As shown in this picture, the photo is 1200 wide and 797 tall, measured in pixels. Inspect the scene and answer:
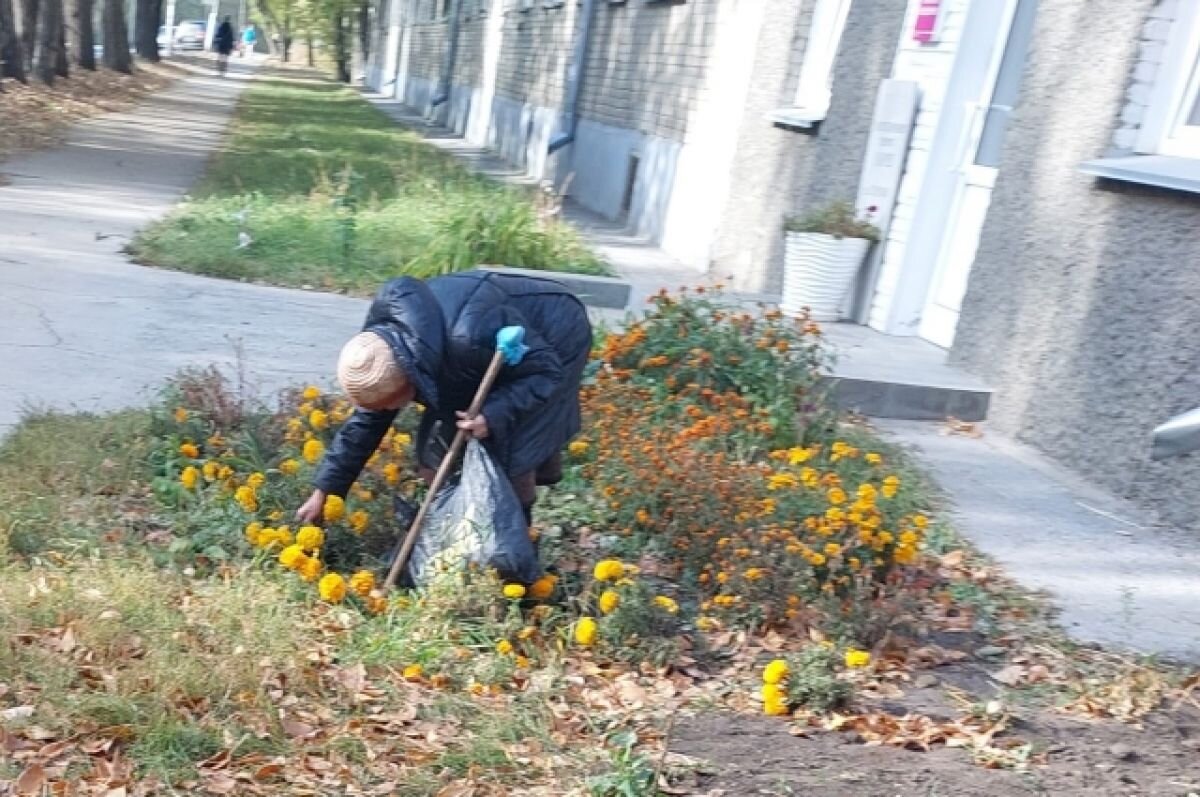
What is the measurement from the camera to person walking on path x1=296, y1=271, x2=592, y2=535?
3.93m

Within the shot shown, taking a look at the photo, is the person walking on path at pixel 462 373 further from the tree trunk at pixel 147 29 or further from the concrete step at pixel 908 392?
the tree trunk at pixel 147 29

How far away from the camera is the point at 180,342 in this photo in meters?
7.45

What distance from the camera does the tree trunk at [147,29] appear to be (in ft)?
142

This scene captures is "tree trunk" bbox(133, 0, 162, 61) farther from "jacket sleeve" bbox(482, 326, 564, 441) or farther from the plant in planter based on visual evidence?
"jacket sleeve" bbox(482, 326, 564, 441)

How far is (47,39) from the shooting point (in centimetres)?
2431

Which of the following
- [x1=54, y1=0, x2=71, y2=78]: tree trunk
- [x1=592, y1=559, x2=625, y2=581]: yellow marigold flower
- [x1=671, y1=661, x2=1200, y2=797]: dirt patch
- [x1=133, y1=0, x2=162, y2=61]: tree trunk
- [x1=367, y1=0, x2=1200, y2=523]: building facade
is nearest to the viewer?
[x1=671, y1=661, x2=1200, y2=797]: dirt patch

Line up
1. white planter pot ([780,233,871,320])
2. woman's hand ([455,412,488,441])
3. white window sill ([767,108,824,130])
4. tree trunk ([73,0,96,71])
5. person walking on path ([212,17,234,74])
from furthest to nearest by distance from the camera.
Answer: person walking on path ([212,17,234,74]) < tree trunk ([73,0,96,71]) < white window sill ([767,108,824,130]) < white planter pot ([780,233,871,320]) < woman's hand ([455,412,488,441])

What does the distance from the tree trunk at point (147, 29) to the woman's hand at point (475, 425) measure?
139ft

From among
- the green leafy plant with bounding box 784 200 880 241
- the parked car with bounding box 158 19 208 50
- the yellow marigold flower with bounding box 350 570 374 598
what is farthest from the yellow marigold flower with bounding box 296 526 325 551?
the parked car with bounding box 158 19 208 50

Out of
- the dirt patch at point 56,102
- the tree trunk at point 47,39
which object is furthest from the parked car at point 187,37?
the tree trunk at point 47,39

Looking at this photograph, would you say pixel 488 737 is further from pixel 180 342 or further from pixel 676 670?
pixel 180 342

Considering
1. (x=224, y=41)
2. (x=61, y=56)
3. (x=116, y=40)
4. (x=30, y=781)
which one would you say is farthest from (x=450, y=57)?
(x=30, y=781)

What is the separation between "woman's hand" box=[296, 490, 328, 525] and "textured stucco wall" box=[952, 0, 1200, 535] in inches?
140

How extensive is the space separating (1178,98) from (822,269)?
115 inches
